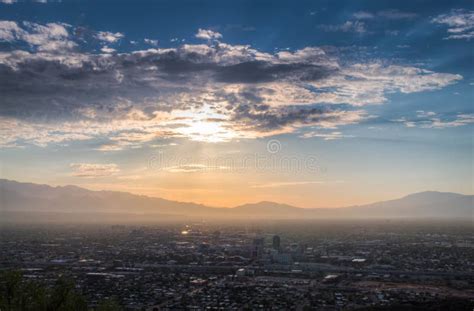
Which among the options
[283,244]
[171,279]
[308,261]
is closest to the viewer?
[171,279]

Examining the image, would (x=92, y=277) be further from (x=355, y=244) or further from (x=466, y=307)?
(x=355, y=244)

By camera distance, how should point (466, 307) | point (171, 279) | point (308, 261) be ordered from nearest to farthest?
point (466, 307) < point (171, 279) < point (308, 261)

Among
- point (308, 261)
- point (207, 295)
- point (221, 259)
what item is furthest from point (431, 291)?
point (221, 259)

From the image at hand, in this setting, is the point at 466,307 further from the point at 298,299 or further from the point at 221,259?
the point at 221,259

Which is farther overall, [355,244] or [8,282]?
[355,244]

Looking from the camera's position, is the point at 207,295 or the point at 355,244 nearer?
the point at 207,295

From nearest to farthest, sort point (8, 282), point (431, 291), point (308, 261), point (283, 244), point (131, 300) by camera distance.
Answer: point (8, 282) < point (131, 300) < point (431, 291) < point (308, 261) < point (283, 244)

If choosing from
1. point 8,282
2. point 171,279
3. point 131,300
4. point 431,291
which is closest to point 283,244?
point 171,279

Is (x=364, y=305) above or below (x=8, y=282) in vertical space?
below

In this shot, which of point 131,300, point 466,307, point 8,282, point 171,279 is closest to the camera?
point 8,282
